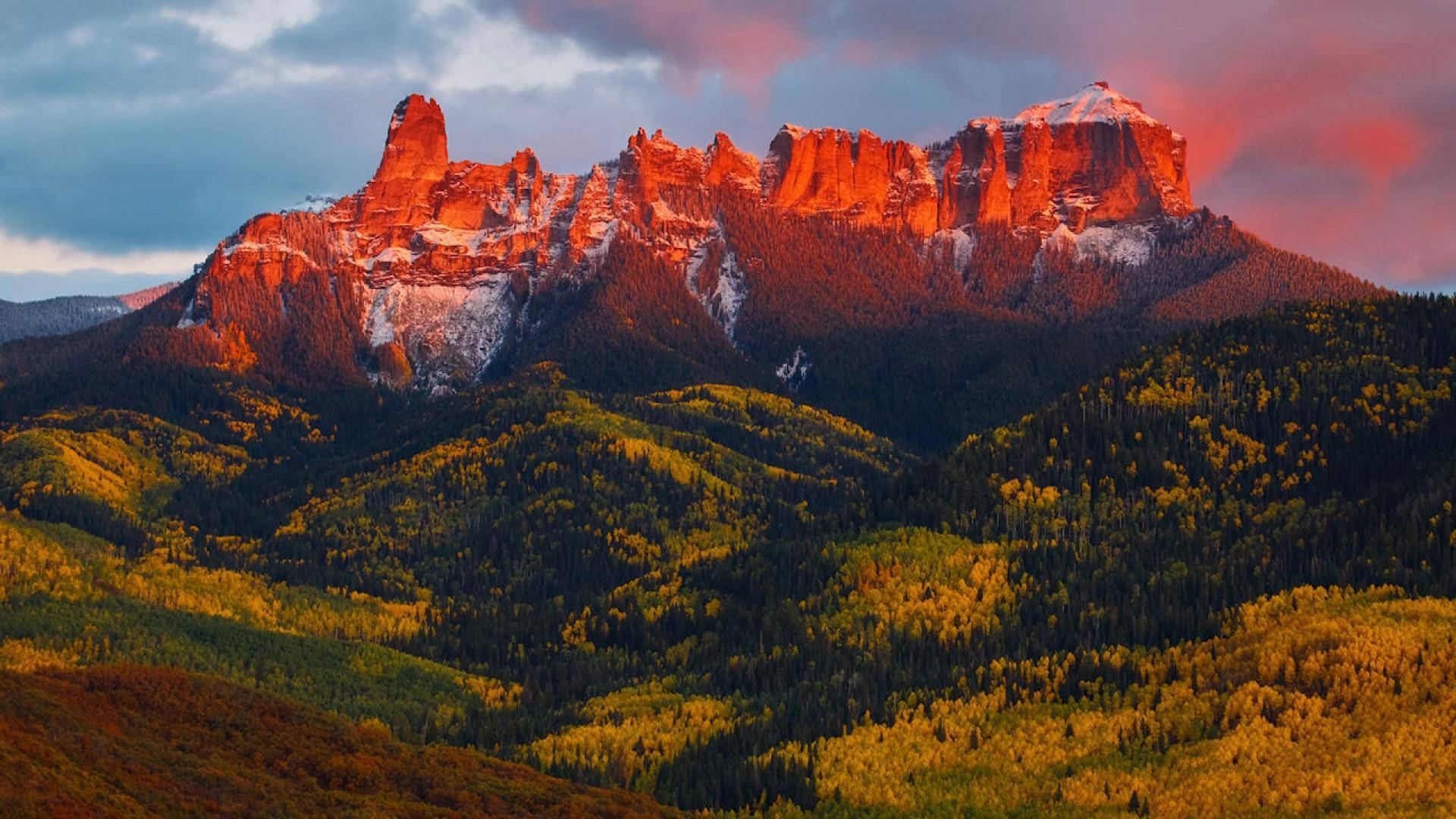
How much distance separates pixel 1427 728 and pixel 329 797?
12943 centimetres

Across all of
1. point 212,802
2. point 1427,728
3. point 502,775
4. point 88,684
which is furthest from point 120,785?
point 1427,728

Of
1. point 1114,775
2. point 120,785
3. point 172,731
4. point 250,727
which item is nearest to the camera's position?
point 120,785

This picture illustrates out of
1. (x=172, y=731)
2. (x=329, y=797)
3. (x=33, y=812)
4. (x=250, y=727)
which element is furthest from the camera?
(x=250, y=727)

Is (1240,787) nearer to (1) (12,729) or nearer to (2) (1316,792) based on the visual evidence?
(2) (1316,792)

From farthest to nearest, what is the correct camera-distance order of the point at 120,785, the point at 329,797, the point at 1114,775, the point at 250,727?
the point at 1114,775, the point at 250,727, the point at 329,797, the point at 120,785

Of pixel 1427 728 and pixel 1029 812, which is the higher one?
pixel 1427 728

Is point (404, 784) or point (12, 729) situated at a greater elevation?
point (12, 729)

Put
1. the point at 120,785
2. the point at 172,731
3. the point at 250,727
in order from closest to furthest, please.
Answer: the point at 120,785, the point at 172,731, the point at 250,727

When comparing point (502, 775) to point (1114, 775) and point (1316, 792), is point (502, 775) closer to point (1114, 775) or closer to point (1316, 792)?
point (1114, 775)

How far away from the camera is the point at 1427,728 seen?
189000mm

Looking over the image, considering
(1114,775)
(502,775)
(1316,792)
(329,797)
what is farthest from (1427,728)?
(329,797)

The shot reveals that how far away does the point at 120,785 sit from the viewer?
448ft

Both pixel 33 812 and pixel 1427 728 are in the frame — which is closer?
pixel 33 812

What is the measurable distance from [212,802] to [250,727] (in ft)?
139
